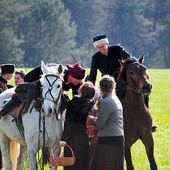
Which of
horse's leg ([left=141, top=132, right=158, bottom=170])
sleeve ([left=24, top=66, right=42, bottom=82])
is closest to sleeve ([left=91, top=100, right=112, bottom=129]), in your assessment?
sleeve ([left=24, top=66, right=42, bottom=82])

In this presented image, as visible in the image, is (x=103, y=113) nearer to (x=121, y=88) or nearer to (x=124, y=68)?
(x=121, y=88)

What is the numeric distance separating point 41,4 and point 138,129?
90.6 metres

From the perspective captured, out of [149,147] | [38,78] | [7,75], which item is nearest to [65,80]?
[38,78]

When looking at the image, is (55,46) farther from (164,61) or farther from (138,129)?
(138,129)

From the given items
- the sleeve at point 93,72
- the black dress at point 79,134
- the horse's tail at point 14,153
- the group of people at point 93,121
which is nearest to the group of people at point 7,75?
the horse's tail at point 14,153

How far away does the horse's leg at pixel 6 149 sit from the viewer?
11672mm

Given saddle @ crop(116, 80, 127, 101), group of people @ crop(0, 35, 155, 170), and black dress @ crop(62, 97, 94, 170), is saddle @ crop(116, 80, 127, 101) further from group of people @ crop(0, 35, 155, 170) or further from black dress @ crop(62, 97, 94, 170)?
black dress @ crop(62, 97, 94, 170)

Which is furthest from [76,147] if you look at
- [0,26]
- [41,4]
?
[41,4]

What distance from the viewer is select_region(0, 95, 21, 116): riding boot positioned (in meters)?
11.1

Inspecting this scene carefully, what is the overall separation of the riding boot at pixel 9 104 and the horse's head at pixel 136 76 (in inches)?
73.8

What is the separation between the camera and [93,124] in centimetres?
961

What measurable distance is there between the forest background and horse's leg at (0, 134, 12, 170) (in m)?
75.1

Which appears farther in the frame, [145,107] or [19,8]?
[19,8]

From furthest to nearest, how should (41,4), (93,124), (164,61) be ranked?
(164,61), (41,4), (93,124)
